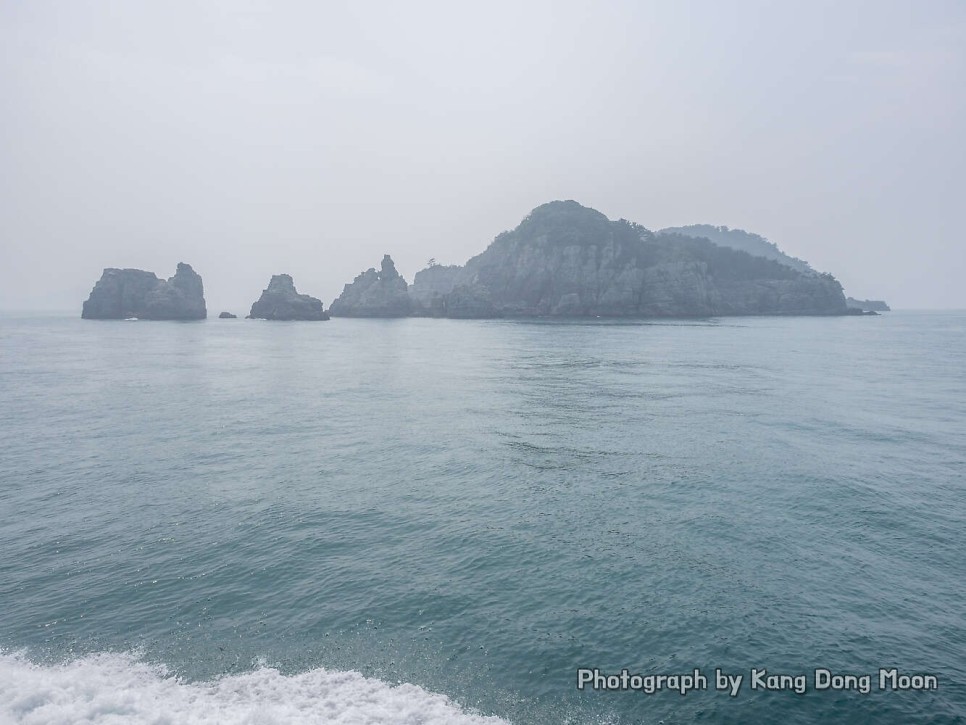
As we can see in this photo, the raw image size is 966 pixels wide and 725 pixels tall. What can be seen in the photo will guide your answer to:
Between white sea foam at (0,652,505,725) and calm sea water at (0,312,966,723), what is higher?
calm sea water at (0,312,966,723)

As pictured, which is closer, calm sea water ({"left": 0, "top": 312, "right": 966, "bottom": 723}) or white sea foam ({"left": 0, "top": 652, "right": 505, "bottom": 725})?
white sea foam ({"left": 0, "top": 652, "right": 505, "bottom": 725})

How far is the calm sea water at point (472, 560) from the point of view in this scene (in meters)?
14.9

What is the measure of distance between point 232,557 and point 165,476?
13.7 m

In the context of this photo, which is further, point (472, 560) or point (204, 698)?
point (472, 560)

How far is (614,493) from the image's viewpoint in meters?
29.5

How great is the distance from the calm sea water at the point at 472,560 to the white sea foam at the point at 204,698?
0.24 ft

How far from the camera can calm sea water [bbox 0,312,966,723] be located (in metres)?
14.9

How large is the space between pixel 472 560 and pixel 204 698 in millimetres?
10662

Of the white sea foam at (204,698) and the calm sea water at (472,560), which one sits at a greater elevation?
the calm sea water at (472,560)

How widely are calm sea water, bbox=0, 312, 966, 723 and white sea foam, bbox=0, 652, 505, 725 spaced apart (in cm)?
7

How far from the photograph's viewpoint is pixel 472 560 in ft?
71.7

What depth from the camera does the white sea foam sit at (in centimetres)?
1387

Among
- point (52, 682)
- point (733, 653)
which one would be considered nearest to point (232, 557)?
point (52, 682)

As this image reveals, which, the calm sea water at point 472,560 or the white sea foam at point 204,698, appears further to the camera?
the calm sea water at point 472,560
